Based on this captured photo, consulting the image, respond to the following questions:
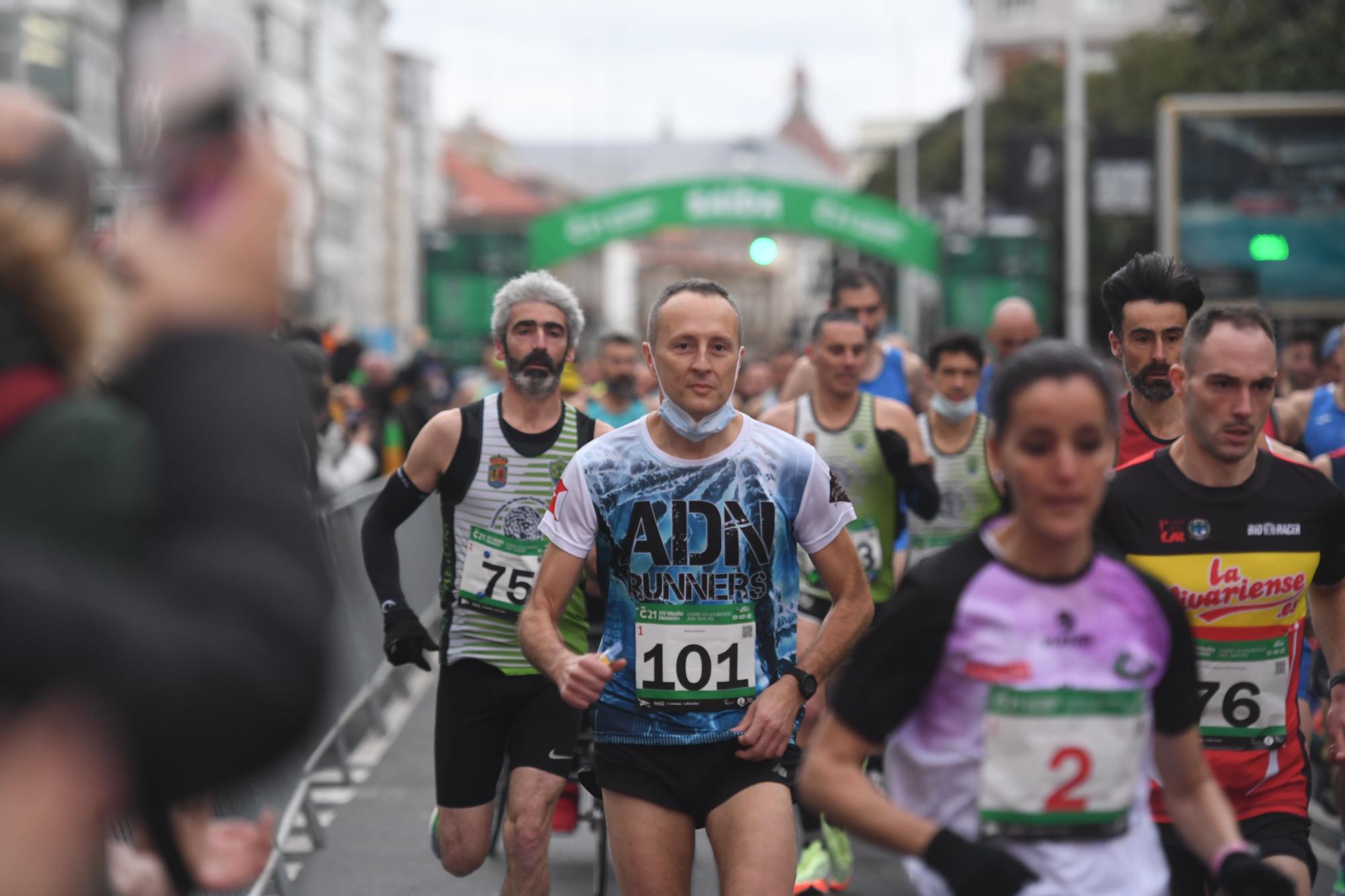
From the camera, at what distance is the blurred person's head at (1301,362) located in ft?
44.1

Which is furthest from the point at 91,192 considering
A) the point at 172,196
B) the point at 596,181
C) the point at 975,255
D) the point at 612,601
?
the point at 596,181

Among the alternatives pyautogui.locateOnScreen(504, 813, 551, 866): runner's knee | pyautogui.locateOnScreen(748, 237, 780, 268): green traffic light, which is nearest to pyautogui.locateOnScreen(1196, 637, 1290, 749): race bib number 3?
pyautogui.locateOnScreen(504, 813, 551, 866): runner's knee

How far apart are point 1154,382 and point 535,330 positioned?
2.14 m

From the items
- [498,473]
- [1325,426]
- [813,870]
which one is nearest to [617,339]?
[1325,426]

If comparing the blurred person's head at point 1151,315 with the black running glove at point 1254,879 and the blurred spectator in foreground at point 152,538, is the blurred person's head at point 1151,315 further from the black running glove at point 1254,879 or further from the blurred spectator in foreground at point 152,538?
the blurred spectator in foreground at point 152,538

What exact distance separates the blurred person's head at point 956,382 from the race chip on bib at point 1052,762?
6.23 metres

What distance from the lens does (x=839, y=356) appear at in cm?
810

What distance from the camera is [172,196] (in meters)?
1.85

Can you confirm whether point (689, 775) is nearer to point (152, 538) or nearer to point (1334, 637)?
point (1334, 637)

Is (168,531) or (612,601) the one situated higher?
(168,531)

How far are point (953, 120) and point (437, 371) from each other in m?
59.9

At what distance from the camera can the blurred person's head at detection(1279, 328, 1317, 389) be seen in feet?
44.1

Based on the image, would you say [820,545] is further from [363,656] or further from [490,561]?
[363,656]

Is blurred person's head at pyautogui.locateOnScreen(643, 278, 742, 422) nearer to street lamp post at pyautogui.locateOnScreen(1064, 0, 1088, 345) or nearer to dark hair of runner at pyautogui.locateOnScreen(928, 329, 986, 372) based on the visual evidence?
dark hair of runner at pyautogui.locateOnScreen(928, 329, 986, 372)
